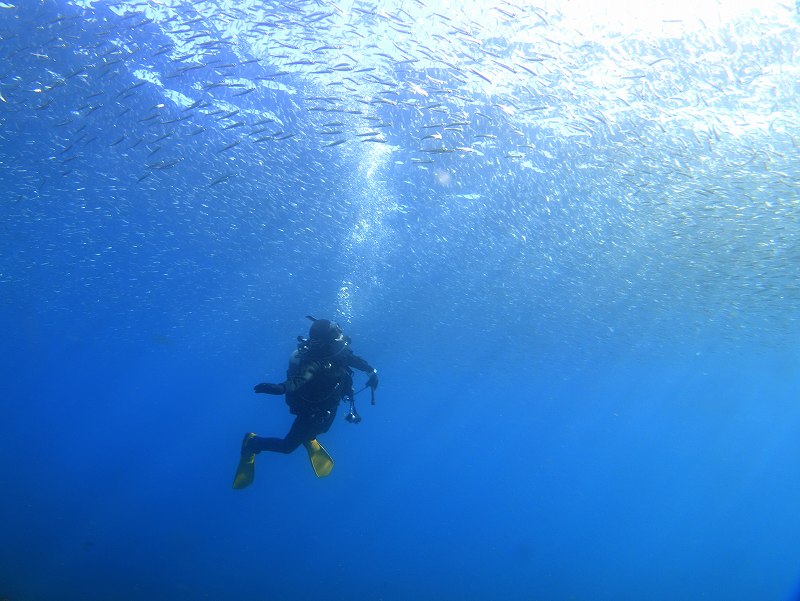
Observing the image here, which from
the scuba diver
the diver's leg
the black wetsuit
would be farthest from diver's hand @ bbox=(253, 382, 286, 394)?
the diver's leg

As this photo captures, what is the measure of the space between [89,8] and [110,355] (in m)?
47.6

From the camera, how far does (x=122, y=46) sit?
10.6m

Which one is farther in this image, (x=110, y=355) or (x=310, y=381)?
(x=110, y=355)

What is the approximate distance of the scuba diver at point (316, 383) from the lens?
681 centimetres

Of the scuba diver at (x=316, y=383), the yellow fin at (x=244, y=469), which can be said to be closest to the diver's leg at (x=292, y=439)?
the scuba diver at (x=316, y=383)

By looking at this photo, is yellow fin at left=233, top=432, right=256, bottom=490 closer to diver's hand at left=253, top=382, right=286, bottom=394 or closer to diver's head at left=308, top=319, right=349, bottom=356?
diver's head at left=308, top=319, right=349, bottom=356

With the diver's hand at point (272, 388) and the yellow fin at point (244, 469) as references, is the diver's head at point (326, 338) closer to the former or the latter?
the diver's hand at point (272, 388)

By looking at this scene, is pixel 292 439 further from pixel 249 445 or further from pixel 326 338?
pixel 326 338

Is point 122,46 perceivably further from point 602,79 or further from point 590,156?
point 590,156

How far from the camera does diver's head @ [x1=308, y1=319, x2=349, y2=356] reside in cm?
684

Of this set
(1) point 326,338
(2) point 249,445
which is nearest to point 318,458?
(2) point 249,445

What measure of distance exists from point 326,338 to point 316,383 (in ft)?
2.23

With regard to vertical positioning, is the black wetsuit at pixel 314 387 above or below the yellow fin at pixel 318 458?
above

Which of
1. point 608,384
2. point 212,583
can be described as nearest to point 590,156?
point 212,583
